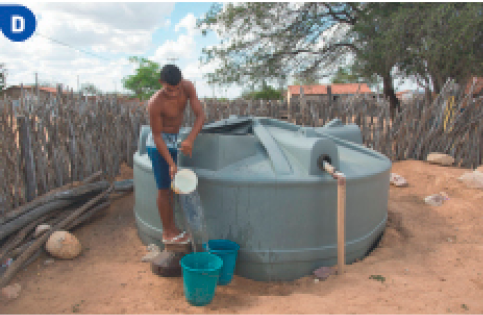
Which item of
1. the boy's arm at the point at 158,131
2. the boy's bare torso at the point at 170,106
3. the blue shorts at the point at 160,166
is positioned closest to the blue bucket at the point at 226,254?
the blue shorts at the point at 160,166

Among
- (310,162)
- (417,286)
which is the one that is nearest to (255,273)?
(310,162)

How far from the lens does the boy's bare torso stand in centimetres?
265

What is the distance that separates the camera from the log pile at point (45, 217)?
309 centimetres

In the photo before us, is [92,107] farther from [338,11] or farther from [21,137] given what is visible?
[338,11]

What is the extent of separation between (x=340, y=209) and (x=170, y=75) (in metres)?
1.76

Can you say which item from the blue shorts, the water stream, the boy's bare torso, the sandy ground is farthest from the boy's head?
the sandy ground

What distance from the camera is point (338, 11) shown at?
38.9 feet

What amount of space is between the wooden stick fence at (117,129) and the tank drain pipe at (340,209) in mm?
3237

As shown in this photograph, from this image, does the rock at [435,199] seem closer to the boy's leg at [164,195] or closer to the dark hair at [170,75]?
the boy's leg at [164,195]

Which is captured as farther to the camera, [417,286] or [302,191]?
[302,191]

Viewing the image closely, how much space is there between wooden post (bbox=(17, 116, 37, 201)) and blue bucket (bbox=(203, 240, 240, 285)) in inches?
91.0

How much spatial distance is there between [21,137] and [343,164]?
3487 mm

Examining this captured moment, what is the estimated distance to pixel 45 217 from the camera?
11.9ft

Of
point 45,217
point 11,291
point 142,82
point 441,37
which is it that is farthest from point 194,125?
point 142,82
